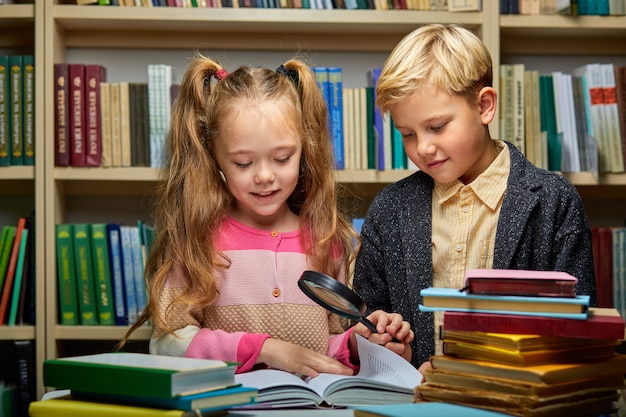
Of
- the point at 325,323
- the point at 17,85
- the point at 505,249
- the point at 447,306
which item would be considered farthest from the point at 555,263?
the point at 17,85

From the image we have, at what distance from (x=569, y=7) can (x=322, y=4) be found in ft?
2.55

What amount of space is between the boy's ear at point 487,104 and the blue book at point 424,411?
744 mm

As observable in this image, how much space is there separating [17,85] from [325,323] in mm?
1434

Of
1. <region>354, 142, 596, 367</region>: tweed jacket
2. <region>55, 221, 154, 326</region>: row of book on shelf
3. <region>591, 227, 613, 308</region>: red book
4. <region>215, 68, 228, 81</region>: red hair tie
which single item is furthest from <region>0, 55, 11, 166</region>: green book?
<region>591, 227, 613, 308</region>: red book

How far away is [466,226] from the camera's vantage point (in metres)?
1.62

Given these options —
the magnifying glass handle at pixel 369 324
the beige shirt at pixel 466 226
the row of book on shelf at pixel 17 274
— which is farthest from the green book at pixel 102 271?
the magnifying glass handle at pixel 369 324

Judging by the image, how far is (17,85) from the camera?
2.56 metres

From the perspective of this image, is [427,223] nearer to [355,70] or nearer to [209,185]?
[209,185]

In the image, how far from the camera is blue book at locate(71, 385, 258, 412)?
970 mm

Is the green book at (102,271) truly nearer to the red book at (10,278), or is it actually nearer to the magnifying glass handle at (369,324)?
the red book at (10,278)

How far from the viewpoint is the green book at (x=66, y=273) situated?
2570 millimetres

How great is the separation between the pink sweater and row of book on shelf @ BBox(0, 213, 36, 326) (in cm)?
112

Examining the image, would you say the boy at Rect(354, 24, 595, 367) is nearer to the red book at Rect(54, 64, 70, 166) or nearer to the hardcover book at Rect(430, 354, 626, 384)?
the hardcover book at Rect(430, 354, 626, 384)

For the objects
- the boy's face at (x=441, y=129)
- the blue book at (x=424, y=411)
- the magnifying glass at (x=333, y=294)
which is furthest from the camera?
the boy's face at (x=441, y=129)
